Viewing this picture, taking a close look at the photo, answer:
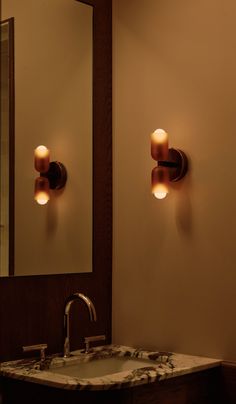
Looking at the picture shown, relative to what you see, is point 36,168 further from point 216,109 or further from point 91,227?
point 216,109

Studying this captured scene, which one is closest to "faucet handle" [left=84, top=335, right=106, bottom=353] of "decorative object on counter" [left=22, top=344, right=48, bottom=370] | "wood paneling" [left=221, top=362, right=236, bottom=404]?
"decorative object on counter" [left=22, top=344, right=48, bottom=370]

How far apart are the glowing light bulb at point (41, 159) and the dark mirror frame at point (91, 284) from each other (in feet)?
1.03

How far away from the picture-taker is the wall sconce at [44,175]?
2699 millimetres

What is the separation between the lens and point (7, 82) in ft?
8.59

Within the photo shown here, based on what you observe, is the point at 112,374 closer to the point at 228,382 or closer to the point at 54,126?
the point at 228,382

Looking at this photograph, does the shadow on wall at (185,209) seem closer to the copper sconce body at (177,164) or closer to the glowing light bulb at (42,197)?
the copper sconce body at (177,164)

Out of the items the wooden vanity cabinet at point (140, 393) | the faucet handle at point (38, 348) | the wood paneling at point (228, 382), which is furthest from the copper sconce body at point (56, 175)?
the wood paneling at point (228, 382)

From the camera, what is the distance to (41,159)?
271 cm

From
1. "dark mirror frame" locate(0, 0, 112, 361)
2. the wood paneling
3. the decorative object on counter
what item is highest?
"dark mirror frame" locate(0, 0, 112, 361)

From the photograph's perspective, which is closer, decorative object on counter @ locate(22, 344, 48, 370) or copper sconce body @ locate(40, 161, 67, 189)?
decorative object on counter @ locate(22, 344, 48, 370)

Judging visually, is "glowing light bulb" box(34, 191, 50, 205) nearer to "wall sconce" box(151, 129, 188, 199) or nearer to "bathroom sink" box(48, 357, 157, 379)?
"wall sconce" box(151, 129, 188, 199)

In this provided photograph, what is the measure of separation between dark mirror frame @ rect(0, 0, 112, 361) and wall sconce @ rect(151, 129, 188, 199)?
1.20 feet

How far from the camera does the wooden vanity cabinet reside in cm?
226

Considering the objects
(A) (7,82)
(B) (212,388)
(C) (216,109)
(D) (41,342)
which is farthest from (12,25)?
(B) (212,388)
